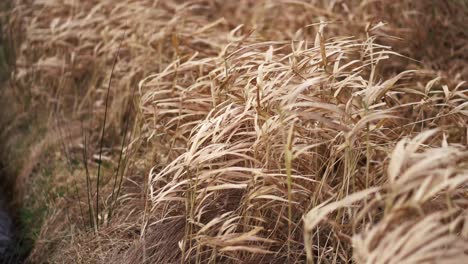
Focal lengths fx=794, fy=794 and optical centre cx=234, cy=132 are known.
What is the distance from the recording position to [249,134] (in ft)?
8.63

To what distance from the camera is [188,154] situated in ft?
8.06

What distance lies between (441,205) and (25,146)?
2.33 meters

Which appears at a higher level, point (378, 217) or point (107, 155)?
point (378, 217)

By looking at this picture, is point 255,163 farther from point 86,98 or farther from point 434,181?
point 86,98

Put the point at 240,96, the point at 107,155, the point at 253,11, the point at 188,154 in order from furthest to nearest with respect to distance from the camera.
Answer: the point at 253,11
the point at 107,155
the point at 240,96
the point at 188,154

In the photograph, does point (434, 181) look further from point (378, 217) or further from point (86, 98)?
point (86, 98)

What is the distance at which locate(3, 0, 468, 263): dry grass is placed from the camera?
6.88 feet

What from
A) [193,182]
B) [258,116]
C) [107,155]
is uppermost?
[258,116]

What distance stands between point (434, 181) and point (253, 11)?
10.5ft

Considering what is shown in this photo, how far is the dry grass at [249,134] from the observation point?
6.88 feet

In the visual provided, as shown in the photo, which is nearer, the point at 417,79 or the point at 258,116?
the point at 258,116

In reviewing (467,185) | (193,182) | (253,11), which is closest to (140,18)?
(253,11)

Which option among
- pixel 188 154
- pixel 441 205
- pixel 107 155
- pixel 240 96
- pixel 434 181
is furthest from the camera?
pixel 107 155

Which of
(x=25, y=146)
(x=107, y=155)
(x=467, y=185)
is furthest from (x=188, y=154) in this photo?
(x=25, y=146)
